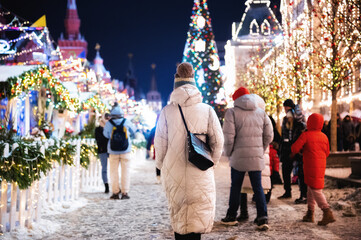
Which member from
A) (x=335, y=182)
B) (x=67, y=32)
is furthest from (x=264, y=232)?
Result: (x=67, y=32)

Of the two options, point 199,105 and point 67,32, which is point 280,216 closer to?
point 199,105

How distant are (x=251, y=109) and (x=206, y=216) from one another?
258 centimetres

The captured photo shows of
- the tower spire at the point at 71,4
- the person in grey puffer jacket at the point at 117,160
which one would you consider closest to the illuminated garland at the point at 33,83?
the person in grey puffer jacket at the point at 117,160

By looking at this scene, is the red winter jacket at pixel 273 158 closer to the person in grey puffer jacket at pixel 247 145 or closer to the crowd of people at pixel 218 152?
the crowd of people at pixel 218 152

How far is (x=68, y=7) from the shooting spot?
256 feet

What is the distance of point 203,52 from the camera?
45281 mm

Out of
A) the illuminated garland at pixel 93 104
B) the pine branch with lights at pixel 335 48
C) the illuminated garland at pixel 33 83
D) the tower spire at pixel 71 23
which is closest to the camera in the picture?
the pine branch with lights at pixel 335 48

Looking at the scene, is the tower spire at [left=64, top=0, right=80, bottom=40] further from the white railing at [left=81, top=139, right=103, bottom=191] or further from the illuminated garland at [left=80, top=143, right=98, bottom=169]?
the illuminated garland at [left=80, top=143, right=98, bottom=169]

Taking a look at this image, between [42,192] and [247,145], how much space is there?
321 centimetres

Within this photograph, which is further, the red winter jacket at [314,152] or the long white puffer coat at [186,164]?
the red winter jacket at [314,152]

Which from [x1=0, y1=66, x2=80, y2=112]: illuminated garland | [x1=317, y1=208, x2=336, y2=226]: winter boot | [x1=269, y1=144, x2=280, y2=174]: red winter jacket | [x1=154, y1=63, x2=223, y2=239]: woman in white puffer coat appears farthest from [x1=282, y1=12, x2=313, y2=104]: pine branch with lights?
[x1=154, y1=63, x2=223, y2=239]: woman in white puffer coat

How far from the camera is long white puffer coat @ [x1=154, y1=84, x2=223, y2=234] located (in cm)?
476

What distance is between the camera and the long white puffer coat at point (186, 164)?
15.6ft

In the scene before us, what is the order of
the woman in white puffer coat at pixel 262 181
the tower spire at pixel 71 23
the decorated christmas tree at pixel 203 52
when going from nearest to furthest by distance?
1. the woman in white puffer coat at pixel 262 181
2. the decorated christmas tree at pixel 203 52
3. the tower spire at pixel 71 23
